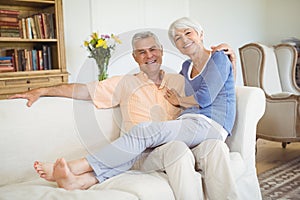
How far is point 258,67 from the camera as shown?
343 centimetres

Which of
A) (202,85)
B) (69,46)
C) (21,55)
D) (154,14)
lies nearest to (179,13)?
(154,14)

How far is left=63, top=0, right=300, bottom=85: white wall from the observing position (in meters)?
3.86

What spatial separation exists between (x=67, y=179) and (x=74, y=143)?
0.44 metres

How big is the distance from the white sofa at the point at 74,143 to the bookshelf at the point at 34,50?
142cm

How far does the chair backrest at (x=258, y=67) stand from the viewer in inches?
135

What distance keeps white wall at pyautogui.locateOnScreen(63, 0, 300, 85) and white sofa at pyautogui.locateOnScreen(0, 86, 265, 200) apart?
0.62 meters

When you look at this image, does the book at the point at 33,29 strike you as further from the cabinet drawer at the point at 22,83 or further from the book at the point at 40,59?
the cabinet drawer at the point at 22,83

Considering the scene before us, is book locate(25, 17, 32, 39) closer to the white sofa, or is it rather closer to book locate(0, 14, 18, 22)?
book locate(0, 14, 18, 22)

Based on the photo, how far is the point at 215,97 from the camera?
201 centimetres

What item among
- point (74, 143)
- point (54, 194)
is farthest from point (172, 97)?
point (54, 194)

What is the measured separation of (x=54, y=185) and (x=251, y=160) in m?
1.08

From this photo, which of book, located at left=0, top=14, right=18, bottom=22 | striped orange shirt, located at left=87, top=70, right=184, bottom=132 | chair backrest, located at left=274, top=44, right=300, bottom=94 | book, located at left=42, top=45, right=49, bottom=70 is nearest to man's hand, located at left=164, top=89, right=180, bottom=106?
striped orange shirt, located at left=87, top=70, right=184, bottom=132

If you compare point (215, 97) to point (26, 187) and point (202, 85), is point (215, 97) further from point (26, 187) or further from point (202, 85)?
point (26, 187)

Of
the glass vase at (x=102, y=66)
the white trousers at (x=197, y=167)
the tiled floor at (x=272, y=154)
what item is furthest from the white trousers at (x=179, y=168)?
the glass vase at (x=102, y=66)
